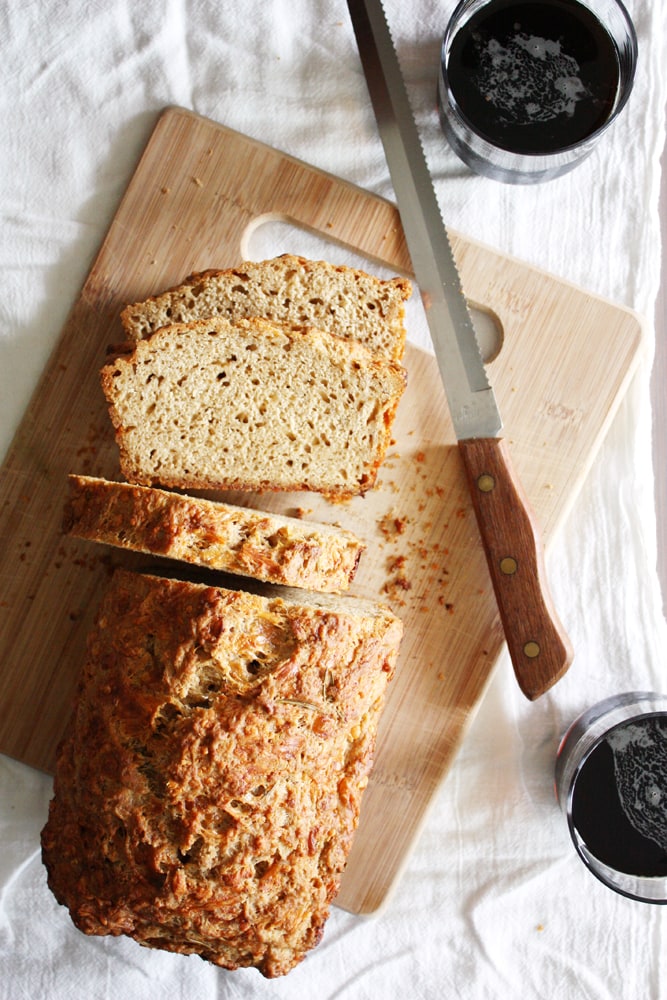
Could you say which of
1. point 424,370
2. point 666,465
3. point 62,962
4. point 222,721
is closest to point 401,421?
point 424,370

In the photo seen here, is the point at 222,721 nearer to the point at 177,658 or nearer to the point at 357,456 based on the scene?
the point at 177,658

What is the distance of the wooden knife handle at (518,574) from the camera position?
317 cm

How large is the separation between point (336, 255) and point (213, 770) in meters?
1.98

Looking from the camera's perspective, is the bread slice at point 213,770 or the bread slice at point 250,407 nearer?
the bread slice at point 213,770

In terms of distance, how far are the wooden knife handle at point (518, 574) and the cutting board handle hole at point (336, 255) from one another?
453 millimetres

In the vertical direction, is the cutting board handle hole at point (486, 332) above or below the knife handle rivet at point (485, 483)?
above

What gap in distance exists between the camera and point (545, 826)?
3475 mm

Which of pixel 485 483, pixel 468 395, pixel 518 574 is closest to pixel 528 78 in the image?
pixel 468 395

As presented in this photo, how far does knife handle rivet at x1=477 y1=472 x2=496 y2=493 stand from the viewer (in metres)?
3.20

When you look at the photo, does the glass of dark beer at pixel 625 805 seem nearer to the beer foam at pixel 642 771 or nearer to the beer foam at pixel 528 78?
the beer foam at pixel 642 771

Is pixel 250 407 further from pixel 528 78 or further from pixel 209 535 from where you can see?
pixel 528 78

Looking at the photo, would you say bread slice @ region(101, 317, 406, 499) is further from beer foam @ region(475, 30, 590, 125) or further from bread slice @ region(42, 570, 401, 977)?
beer foam @ region(475, 30, 590, 125)

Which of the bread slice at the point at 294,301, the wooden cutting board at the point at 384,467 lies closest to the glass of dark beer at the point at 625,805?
the wooden cutting board at the point at 384,467

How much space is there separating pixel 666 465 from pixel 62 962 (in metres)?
3.10
